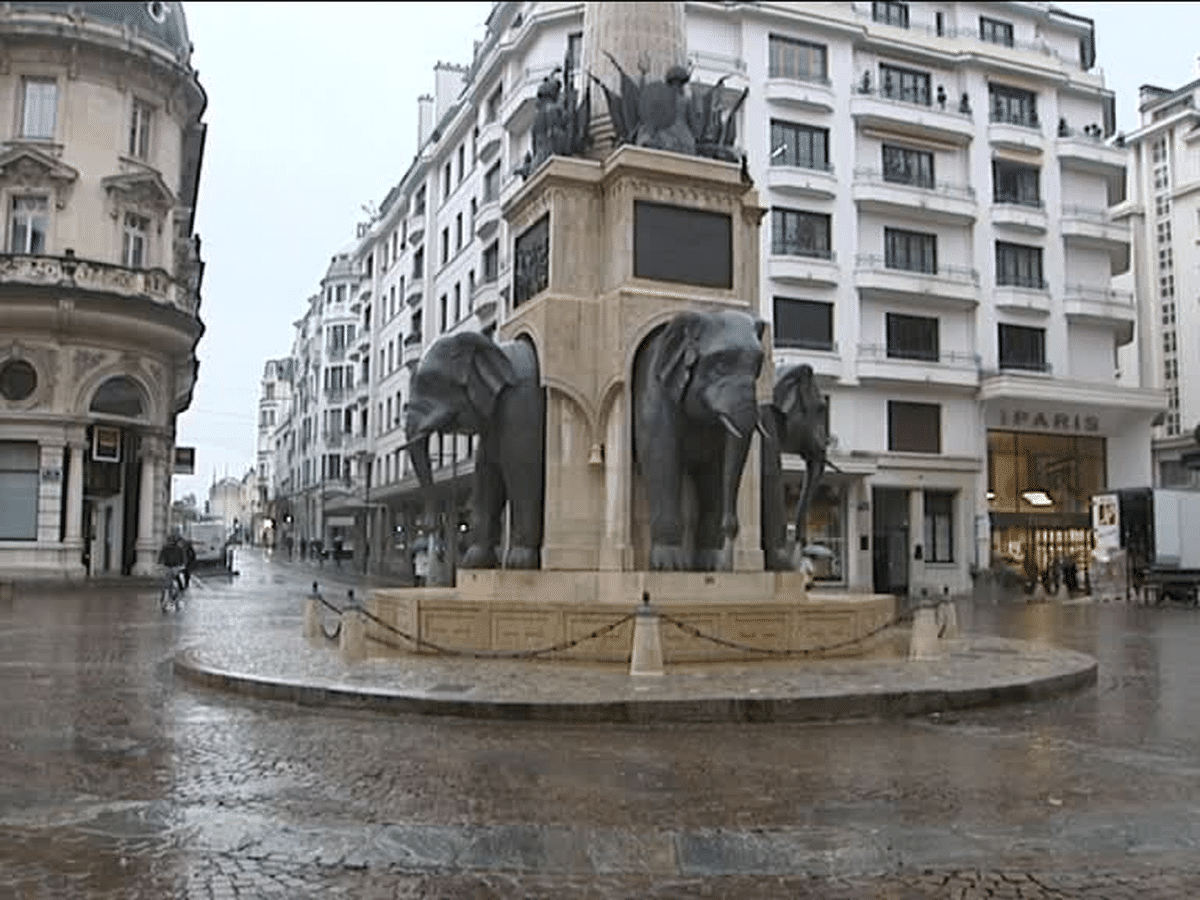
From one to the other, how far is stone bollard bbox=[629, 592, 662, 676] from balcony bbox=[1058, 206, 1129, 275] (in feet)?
131

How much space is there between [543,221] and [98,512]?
30.5m

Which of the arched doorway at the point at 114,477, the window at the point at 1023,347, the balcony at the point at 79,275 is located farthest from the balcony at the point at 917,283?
Answer: the arched doorway at the point at 114,477

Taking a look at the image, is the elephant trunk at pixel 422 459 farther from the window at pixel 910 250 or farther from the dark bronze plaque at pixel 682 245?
the window at pixel 910 250

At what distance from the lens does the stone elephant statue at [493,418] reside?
44.2ft

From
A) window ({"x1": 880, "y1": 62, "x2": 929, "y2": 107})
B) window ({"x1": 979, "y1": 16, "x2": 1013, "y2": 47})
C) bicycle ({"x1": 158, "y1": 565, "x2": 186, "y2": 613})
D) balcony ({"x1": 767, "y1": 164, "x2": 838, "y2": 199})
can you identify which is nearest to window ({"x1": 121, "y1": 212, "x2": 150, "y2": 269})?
bicycle ({"x1": 158, "y1": 565, "x2": 186, "y2": 613})

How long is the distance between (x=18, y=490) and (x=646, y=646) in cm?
3138

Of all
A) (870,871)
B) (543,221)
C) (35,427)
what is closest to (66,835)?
(870,871)

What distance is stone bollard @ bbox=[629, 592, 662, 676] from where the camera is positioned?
10945 millimetres

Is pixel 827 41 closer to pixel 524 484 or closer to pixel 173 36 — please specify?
pixel 173 36

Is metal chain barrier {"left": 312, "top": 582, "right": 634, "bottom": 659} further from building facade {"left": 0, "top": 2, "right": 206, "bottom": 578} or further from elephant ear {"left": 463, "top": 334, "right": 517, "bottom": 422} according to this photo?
building facade {"left": 0, "top": 2, "right": 206, "bottom": 578}

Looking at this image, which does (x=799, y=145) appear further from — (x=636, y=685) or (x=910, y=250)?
(x=636, y=685)

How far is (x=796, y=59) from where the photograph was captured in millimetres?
42531

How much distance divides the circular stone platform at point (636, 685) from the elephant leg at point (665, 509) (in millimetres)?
1613

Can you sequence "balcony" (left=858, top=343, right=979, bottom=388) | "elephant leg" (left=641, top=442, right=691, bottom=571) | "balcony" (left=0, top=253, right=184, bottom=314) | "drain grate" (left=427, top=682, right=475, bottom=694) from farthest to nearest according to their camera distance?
"balcony" (left=858, top=343, right=979, bottom=388) < "balcony" (left=0, top=253, right=184, bottom=314) < "elephant leg" (left=641, top=442, right=691, bottom=571) < "drain grate" (left=427, top=682, right=475, bottom=694)
